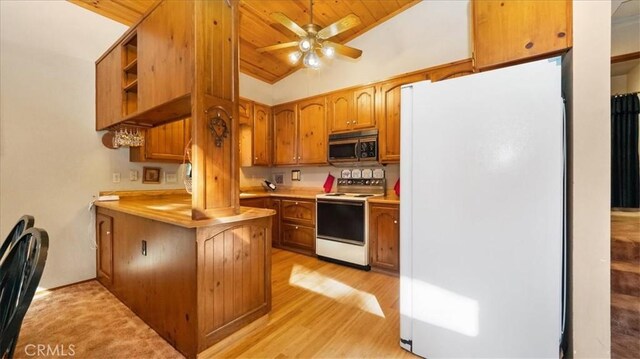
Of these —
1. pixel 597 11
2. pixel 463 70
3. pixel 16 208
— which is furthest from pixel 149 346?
pixel 463 70

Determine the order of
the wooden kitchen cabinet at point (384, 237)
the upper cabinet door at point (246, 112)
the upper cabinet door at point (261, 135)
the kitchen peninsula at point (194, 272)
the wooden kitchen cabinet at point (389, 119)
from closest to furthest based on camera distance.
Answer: the kitchen peninsula at point (194, 272), the wooden kitchen cabinet at point (384, 237), the wooden kitchen cabinet at point (389, 119), the upper cabinet door at point (246, 112), the upper cabinet door at point (261, 135)

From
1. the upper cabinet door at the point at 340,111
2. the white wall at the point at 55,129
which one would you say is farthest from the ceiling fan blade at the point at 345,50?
the white wall at the point at 55,129

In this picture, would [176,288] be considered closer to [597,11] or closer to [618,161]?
[597,11]

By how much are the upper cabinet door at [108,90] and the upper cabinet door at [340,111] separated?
2442mm

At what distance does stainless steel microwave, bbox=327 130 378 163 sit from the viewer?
3.27 m

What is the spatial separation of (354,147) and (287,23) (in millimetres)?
1673

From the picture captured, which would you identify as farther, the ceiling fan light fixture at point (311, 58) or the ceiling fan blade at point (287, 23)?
the ceiling fan light fixture at point (311, 58)

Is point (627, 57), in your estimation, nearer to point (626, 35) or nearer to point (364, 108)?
point (626, 35)

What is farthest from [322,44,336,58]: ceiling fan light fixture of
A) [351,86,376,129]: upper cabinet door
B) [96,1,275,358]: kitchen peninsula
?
[96,1,275,358]: kitchen peninsula

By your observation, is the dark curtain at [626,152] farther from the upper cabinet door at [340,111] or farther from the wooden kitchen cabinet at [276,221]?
the wooden kitchen cabinet at [276,221]

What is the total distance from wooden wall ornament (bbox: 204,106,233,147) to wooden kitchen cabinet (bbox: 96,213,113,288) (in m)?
1.66

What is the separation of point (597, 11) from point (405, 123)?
101cm

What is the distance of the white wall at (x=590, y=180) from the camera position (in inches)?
47.3

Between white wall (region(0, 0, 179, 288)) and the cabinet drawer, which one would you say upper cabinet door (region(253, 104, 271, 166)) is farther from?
white wall (region(0, 0, 179, 288))
